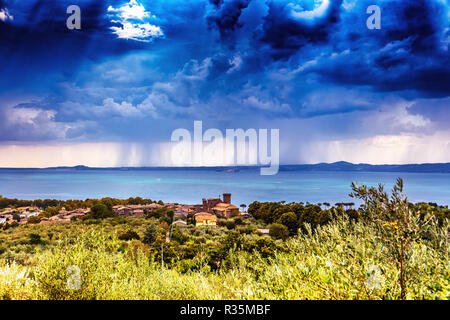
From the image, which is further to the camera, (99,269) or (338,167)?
(338,167)

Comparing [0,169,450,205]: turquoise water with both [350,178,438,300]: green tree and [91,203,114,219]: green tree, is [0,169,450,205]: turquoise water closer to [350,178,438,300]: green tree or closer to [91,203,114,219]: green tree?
[350,178,438,300]: green tree

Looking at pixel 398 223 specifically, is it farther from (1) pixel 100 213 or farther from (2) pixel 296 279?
(1) pixel 100 213

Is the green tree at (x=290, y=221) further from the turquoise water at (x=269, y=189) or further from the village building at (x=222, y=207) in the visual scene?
the village building at (x=222, y=207)

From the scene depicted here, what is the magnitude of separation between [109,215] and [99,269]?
135ft

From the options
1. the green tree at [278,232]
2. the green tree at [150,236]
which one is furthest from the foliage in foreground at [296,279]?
the green tree at [278,232]

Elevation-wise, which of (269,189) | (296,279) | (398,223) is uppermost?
(398,223)

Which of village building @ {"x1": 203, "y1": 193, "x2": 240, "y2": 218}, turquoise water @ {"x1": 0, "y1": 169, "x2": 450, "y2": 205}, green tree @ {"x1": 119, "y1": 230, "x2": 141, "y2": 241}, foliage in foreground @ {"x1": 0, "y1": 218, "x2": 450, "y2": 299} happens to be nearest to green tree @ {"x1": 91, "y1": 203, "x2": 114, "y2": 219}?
green tree @ {"x1": 119, "y1": 230, "x2": 141, "y2": 241}

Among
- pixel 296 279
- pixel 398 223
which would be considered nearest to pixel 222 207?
pixel 296 279

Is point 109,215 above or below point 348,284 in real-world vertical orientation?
below

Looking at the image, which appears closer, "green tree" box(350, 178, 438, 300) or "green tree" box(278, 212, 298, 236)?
"green tree" box(350, 178, 438, 300)

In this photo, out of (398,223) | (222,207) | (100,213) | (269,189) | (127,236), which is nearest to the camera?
(398,223)
